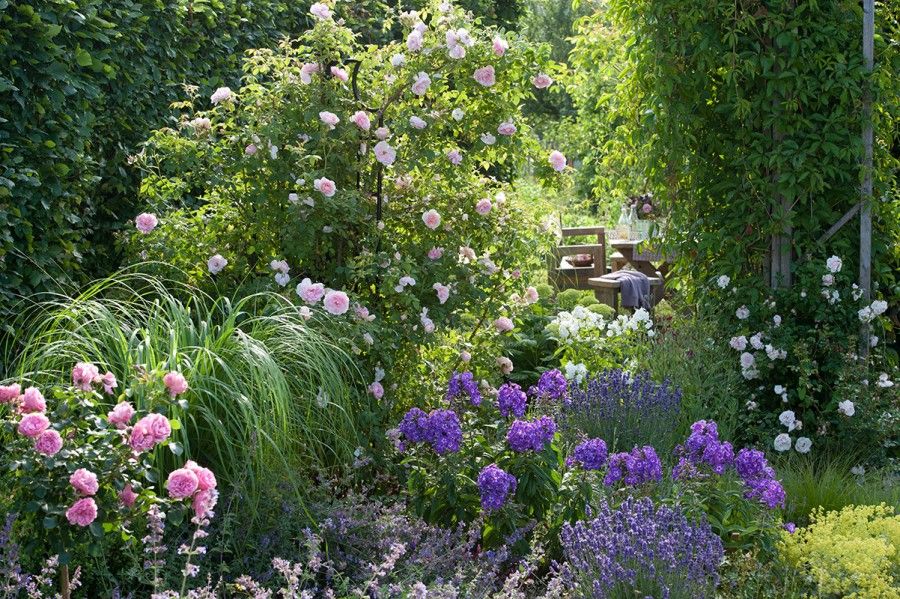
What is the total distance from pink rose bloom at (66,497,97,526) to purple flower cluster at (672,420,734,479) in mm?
1747

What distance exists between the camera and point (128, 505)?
8.02 feet

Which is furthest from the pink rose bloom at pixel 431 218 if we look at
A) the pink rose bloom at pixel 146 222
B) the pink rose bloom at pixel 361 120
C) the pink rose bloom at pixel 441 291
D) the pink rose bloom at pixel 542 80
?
the pink rose bloom at pixel 146 222

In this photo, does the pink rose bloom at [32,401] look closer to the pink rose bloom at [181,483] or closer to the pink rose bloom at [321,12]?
the pink rose bloom at [181,483]

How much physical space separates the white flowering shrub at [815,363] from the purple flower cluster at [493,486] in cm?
201

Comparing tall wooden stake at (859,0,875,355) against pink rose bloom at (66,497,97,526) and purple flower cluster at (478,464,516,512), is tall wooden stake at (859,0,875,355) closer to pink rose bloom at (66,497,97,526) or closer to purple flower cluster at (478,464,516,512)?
purple flower cluster at (478,464,516,512)

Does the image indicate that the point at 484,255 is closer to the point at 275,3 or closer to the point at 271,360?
the point at 271,360

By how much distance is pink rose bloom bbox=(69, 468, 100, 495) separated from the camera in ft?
7.55

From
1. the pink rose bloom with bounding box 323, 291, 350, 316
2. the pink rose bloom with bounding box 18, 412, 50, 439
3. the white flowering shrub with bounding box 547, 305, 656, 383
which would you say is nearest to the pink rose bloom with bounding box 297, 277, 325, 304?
the pink rose bloom with bounding box 323, 291, 350, 316

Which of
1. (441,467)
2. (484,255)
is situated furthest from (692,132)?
(441,467)

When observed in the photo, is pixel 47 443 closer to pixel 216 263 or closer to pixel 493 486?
pixel 493 486

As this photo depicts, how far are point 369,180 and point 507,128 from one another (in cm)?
67

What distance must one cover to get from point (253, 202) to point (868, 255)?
2.89 m

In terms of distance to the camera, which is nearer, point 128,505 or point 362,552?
point 128,505

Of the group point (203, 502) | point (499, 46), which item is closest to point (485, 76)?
point (499, 46)
